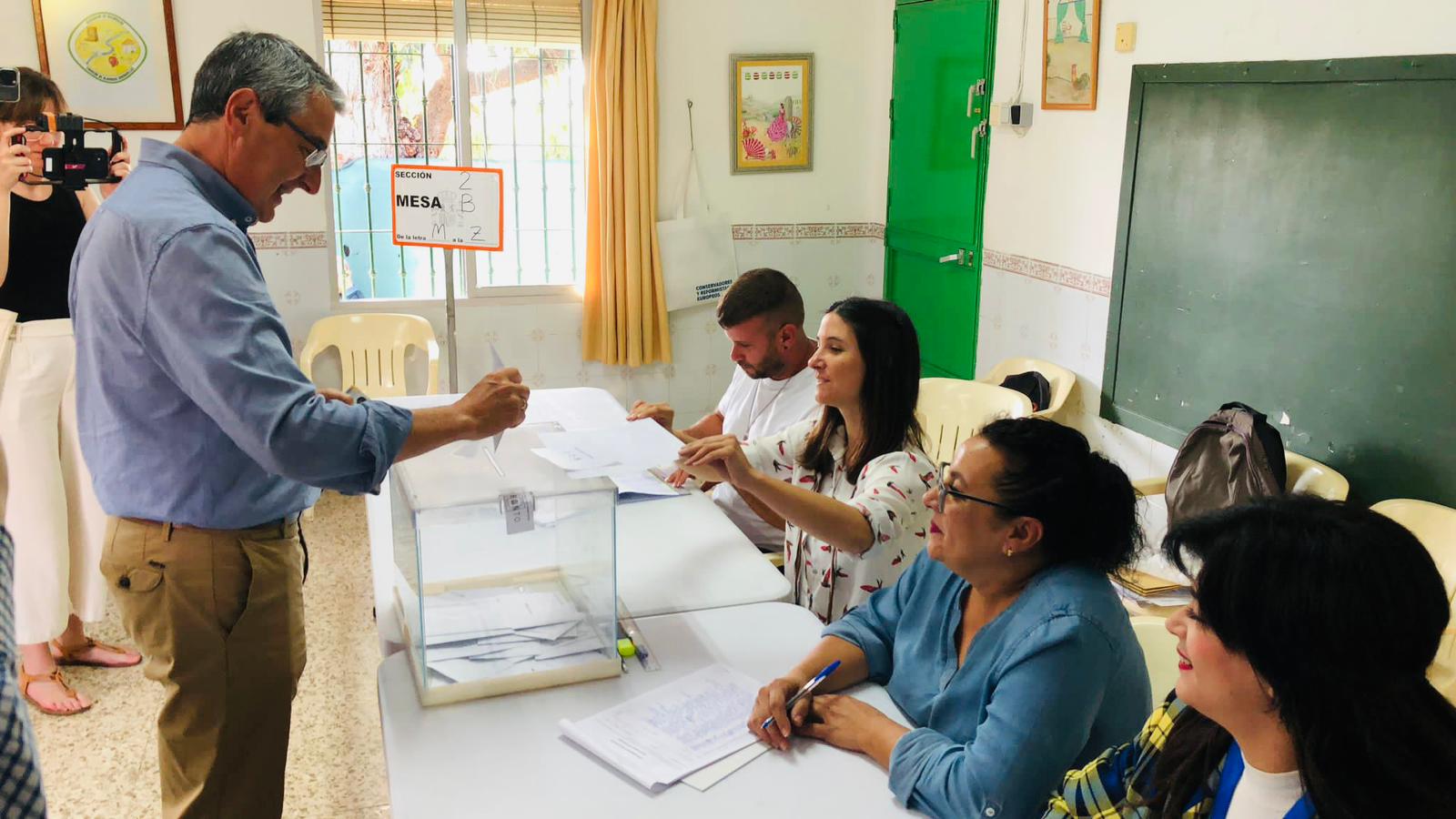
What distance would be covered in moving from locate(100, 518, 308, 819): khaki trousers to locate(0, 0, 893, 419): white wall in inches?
128

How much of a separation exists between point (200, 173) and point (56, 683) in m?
2.15

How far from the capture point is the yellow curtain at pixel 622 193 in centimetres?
493

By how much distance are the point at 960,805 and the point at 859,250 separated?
4349mm

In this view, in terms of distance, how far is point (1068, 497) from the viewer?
1.56 metres

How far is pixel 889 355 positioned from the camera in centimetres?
220

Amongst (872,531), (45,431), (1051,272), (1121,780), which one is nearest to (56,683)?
(45,431)

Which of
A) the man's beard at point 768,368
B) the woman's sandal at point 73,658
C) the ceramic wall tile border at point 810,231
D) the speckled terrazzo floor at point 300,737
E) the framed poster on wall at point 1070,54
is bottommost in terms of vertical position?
the speckled terrazzo floor at point 300,737

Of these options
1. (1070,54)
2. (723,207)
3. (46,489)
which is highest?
(1070,54)

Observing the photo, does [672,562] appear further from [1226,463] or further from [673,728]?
[1226,463]

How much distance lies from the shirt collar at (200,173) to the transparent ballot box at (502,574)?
0.50 metres

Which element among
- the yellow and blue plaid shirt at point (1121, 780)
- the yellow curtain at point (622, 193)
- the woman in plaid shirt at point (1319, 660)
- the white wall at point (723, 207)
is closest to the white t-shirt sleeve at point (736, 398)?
the yellow and blue plaid shirt at point (1121, 780)

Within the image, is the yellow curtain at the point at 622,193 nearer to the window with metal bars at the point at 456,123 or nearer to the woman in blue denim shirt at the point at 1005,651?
the window with metal bars at the point at 456,123

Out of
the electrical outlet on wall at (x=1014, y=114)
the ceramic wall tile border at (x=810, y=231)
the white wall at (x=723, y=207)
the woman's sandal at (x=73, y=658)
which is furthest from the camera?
the ceramic wall tile border at (x=810, y=231)

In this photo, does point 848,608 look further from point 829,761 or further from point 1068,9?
point 1068,9
